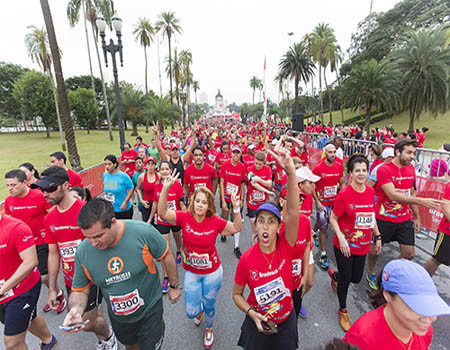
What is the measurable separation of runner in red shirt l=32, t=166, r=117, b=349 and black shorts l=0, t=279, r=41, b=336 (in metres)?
0.20

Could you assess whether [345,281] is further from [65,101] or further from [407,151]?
[65,101]

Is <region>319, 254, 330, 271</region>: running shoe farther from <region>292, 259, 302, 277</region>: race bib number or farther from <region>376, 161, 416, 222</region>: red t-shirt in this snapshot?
<region>292, 259, 302, 277</region>: race bib number

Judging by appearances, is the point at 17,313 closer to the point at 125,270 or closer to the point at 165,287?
the point at 125,270

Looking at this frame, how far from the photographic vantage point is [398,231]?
382 cm

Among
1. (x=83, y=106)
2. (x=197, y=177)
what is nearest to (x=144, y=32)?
(x=83, y=106)

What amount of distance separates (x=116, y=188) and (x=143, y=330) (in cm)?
307

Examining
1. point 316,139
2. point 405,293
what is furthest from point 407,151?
point 316,139

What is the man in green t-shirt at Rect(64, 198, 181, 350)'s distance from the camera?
1944 millimetres

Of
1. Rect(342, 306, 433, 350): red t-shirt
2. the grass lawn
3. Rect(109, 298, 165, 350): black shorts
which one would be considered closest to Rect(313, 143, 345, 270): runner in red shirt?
Rect(342, 306, 433, 350): red t-shirt

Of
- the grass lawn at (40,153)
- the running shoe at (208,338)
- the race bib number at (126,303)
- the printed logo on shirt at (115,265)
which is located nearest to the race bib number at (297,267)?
the running shoe at (208,338)

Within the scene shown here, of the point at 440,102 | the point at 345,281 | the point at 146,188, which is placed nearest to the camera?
the point at 345,281

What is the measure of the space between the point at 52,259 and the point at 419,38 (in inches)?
1123

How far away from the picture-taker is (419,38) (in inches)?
792

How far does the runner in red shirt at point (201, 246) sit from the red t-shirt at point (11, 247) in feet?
4.58
